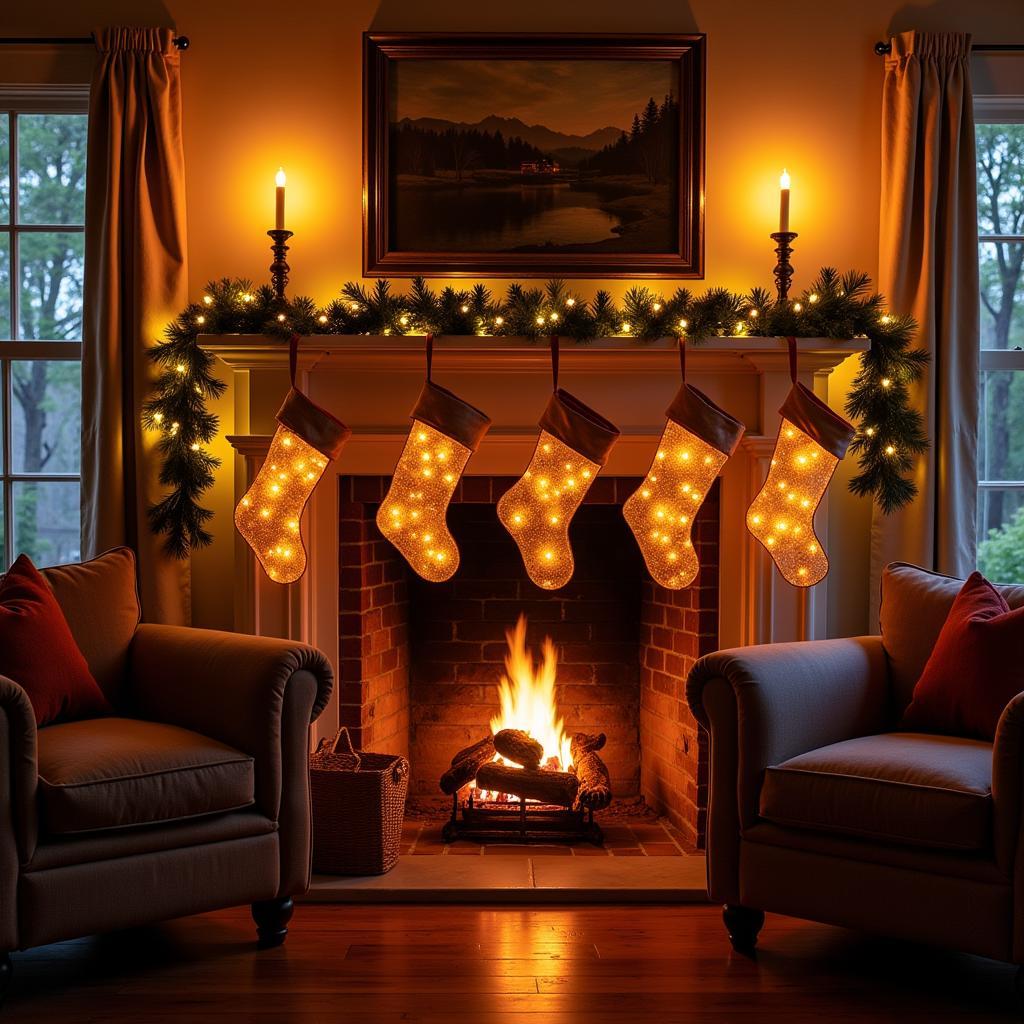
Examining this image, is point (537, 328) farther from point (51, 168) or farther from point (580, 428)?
point (51, 168)

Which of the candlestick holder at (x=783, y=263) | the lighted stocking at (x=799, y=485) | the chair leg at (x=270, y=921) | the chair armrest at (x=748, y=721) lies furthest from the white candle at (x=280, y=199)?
the chair leg at (x=270, y=921)

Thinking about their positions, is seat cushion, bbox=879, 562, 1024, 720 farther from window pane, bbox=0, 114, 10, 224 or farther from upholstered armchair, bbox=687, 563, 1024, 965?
window pane, bbox=0, 114, 10, 224

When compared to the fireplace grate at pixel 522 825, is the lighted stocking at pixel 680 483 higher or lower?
higher

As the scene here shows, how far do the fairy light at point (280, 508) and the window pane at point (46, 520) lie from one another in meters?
0.95

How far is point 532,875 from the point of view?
112 inches

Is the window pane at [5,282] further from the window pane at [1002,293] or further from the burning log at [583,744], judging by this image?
the window pane at [1002,293]

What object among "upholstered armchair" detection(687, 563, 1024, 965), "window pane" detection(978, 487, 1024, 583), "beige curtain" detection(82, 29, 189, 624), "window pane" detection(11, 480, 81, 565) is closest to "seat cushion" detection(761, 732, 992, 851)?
"upholstered armchair" detection(687, 563, 1024, 965)

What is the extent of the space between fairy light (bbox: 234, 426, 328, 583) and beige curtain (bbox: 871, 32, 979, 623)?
1735 mm

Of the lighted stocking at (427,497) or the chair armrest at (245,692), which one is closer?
the chair armrest at (245,692)


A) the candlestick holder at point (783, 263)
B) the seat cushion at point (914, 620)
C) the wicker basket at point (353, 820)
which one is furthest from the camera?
the candlestick holder at point (783, 263)

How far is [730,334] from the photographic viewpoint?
3119 millimetres

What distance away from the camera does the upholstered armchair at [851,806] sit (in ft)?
6.98

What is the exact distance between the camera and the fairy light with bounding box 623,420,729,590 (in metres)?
2.89

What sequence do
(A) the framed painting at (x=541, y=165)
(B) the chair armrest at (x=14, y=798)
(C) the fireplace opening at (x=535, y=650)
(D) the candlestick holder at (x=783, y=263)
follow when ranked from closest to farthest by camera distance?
(B) the chair armrest at (x=14, y=798)
(D) the candlestick holder at (x=783, y=263)
(A) the framed painting at (x=541, y=165)
(C) the fireplace opening at (x=535, y=650)
